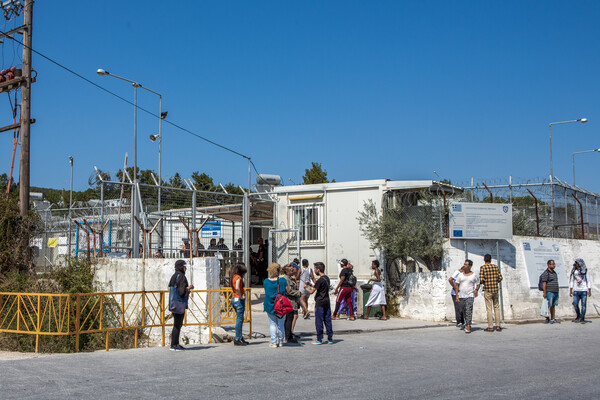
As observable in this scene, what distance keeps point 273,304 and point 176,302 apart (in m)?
1.77

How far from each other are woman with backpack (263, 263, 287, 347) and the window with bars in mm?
7460

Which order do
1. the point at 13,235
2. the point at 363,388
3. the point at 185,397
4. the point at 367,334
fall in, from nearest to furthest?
the point at 185,397, the point at 363,388, the point at 367,334, the point at 13,235

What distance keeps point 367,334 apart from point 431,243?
4.09m

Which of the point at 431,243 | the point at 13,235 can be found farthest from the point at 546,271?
the point at 13,235

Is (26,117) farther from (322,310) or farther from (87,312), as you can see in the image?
(322,310)

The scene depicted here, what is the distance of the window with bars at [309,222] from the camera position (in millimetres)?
19328

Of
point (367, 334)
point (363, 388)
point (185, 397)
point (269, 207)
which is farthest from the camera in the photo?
point (269, 207)

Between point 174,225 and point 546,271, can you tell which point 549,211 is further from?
point 174,225

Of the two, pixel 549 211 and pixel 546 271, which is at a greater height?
pixel 549 211

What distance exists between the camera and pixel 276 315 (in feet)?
37.5

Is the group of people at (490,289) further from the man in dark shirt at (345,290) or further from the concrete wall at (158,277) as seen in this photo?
the concrete wall at (158,277)

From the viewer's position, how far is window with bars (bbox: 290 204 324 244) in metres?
19.3

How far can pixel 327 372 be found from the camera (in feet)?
28.6

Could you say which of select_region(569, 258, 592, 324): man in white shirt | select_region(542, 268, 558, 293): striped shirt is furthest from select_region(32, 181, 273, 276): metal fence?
select_region(569, 258, 592, 324): man in white shirt
